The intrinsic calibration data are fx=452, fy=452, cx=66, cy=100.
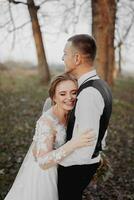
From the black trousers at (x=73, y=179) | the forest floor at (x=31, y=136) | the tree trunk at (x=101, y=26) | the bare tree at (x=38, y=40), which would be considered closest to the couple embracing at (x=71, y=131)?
the black trousers at (x=73, y=179)

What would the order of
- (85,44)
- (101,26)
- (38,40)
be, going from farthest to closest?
(38,40) → (101,26) → (85,44)

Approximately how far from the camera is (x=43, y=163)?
13.7 feet

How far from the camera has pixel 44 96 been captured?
17.8m

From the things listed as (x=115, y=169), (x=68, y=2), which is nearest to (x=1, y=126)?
(x=115, y=169)

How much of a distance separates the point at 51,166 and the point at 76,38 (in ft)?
4.01

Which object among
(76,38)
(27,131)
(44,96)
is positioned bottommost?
(44,96)

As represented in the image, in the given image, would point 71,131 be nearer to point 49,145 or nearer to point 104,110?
point 49,145

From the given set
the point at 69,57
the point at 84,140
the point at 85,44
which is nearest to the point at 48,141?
the point at 84,140

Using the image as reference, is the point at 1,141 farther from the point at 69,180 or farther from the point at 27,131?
the point at 69,180

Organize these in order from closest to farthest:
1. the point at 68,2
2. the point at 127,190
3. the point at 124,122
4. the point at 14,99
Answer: the point at 127,190
the point at 124,122
the point at 14,99
the point at 68,2

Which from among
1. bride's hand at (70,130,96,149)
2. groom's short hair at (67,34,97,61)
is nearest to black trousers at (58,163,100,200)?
Result: bride's hand at (70,130,96,149)

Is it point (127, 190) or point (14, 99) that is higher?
point (127, 190)

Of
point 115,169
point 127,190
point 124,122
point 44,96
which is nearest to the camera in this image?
point 127,190

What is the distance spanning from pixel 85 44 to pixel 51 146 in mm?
986
